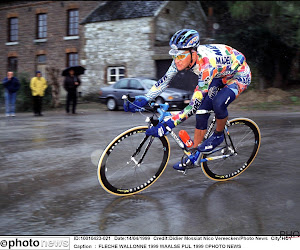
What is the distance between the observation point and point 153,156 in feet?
16.4

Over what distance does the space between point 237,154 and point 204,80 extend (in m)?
1.49

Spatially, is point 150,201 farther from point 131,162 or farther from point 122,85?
point 122,85

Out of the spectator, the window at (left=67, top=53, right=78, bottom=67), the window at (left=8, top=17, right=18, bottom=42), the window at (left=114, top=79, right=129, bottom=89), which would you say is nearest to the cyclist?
the spectator

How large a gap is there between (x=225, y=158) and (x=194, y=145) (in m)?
0.60

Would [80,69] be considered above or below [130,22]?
below

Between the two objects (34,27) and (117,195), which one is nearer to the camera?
(117,195)

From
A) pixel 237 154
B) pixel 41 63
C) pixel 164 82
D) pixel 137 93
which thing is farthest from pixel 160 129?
pixel 41 63

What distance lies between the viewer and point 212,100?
17.3 ft

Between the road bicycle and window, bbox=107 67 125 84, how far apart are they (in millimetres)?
23421

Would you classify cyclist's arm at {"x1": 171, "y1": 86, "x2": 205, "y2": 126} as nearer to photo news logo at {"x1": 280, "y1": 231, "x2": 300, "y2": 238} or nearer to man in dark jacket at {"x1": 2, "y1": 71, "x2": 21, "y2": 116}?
photo news logo at {"x1": 280, "y1": 231, "x2": 300, "y2": 238}

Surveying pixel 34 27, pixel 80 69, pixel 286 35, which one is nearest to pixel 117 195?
pixel 286 35

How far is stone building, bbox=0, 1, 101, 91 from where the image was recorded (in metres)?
31.6

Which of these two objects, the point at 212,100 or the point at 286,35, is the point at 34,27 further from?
the point at 212,100

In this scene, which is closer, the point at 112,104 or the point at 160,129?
the point at 160,129
